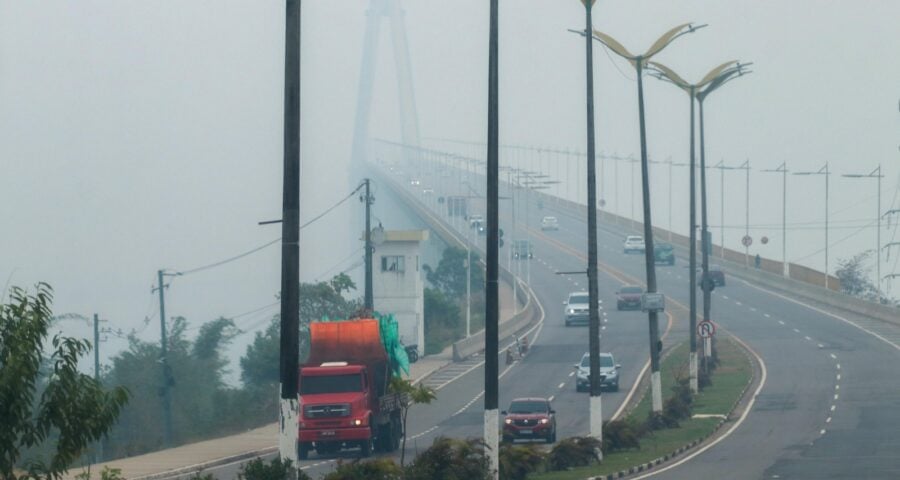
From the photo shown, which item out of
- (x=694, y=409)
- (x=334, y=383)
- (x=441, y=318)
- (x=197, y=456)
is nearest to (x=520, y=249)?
(x=441, y=318)

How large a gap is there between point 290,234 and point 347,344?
74.7 feet

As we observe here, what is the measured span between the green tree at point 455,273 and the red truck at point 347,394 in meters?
74.1

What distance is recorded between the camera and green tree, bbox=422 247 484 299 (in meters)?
116

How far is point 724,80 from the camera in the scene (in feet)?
178

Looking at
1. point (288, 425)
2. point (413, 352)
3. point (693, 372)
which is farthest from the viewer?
point (413, 352)

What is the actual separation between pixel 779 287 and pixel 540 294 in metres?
18.3

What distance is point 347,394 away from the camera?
38.2m

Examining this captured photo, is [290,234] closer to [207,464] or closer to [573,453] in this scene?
[573,453]

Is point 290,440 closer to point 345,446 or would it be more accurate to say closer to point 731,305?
point 345,446

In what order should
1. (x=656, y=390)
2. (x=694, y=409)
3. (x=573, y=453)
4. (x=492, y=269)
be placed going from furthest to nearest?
(x=694, y=409), (x=656, y=390), (x=573, y=453), (x=492, y=269)

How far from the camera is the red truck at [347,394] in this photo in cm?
3781

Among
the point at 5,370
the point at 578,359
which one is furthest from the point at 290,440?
the point at 578,359

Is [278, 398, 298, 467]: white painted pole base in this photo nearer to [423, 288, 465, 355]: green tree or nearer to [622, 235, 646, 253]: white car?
[423, 288, 465, 355]: green tree

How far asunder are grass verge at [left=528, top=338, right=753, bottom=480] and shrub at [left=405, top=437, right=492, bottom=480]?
259 inches
